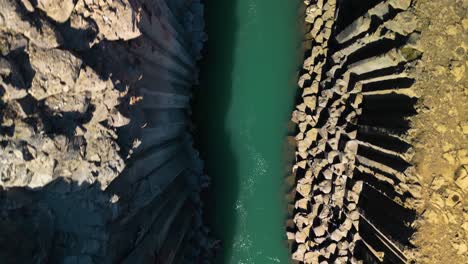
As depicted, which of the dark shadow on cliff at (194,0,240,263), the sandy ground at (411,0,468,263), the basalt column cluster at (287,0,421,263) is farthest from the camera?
the dark shadow on cliff at (194,0,240,263)

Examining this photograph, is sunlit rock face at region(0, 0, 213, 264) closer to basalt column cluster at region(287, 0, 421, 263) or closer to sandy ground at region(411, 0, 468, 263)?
basalt column cluster at region(287, 0, 421, 263)

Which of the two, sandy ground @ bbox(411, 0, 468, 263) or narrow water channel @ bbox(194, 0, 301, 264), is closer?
sandy ground @ bbox(411, 0, 468, 263)

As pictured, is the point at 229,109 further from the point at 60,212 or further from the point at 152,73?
the point at 60,212

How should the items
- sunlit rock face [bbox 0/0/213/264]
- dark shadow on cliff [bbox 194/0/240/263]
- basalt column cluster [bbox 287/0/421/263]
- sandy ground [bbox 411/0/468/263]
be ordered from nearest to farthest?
sunlit rock face [bbox 0/0/213/264], sandy ground [bbox 411/0/468/263], basalt column cluster [bbox 287/0/421/263], dark shadow on cliff [bbox 194/0/240/263]

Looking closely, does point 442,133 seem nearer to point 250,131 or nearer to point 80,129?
point 250,131

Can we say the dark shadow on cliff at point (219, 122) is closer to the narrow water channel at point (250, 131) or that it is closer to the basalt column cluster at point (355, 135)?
the narrow water channel at point (250, 131)

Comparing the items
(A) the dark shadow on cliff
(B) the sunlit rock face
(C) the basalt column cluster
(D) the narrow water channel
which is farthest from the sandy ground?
(B) the sunlit rock face
